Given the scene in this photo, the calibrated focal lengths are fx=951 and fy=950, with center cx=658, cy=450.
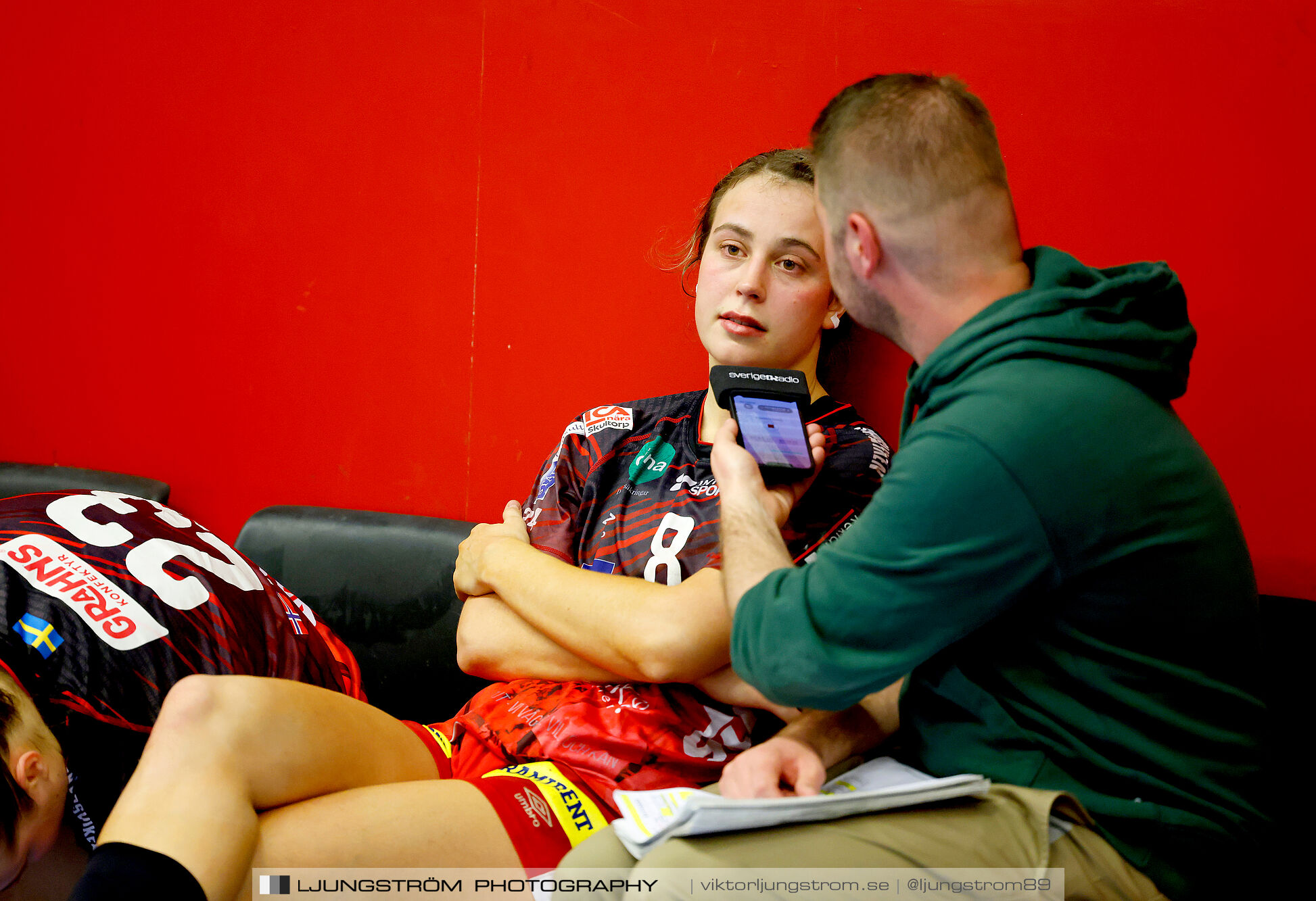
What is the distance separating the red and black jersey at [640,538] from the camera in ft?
3.60

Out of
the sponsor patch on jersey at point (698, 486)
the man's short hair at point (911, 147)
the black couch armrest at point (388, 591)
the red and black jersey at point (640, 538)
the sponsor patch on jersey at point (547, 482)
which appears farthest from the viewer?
the black couch armrest at point (388, 591)

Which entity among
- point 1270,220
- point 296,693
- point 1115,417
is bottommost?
point 296,693

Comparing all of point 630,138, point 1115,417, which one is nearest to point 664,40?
point 630,138

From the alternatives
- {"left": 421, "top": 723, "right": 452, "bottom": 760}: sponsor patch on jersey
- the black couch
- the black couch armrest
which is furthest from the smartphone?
the black couch

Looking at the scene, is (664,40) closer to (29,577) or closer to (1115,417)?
(1115,417)

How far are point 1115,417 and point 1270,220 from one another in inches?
27.0

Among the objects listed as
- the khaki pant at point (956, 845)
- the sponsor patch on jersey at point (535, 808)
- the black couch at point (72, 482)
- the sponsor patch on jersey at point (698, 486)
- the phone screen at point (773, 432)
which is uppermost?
the phone screen at point (773, 432)

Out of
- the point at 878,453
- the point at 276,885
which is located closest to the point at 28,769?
the point at 276,885

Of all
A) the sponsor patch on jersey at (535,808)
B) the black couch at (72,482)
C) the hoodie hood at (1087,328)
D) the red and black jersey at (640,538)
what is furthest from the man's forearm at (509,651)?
the black couch at (72,482)

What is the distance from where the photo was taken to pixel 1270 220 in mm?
1239

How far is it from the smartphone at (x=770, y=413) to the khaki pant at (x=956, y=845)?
387mm

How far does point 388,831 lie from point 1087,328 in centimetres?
80

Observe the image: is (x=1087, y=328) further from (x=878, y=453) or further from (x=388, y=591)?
(x=388, y=591)

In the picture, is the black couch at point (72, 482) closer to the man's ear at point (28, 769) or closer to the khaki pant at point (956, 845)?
the man's ear at point (28, 769)
